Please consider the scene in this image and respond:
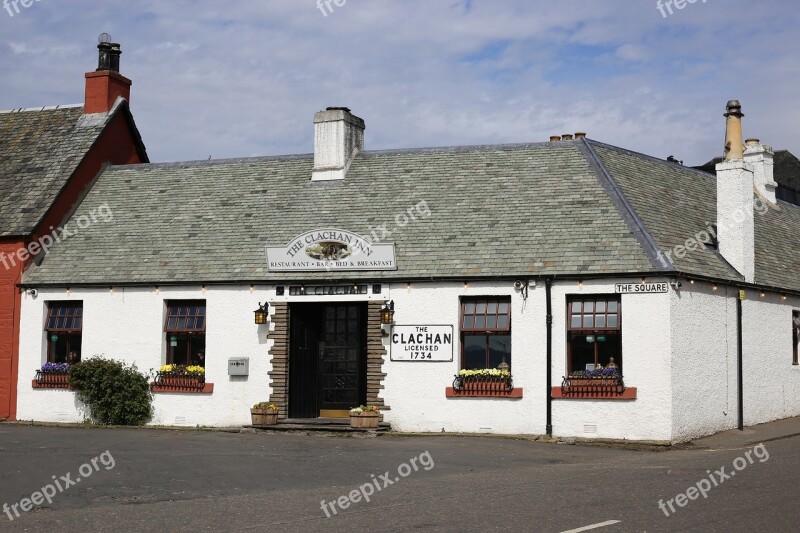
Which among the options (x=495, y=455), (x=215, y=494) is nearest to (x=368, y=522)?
(x=215, y=494)

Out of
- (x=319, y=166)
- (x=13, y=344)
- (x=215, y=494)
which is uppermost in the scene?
(x=319, y=166)

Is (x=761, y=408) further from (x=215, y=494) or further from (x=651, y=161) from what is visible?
(x=215, y=494)

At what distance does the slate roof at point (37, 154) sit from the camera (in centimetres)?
2411

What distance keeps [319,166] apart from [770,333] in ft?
36.2

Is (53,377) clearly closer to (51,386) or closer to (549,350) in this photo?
(51,386)

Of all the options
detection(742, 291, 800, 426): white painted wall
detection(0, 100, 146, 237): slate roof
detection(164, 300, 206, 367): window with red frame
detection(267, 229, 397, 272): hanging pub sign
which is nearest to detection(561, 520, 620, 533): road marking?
detection(267, 229, 397, 272): hanging pub sign

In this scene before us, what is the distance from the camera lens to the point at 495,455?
16.7m

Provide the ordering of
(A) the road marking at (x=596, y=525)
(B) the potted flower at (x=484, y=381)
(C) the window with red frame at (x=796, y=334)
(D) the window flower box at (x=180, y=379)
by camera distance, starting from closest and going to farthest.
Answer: (A) the road marking at (x=596, y=525), (B) the potted flower at (x=484, y=381), (D) the window flower box at (x=180, y=379), (C) the window with red frame at (x=796, y=334)

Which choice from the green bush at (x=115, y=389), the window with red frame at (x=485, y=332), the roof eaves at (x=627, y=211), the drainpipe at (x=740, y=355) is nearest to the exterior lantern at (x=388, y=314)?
the window with red frame at (x=485, y=332)

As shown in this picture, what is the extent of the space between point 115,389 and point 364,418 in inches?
228

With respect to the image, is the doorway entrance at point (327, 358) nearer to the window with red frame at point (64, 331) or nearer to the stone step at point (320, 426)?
the stone step at point (320, 426)

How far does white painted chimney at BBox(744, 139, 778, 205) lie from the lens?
28844 millimetres

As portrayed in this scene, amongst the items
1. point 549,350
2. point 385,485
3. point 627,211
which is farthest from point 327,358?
point 385,485

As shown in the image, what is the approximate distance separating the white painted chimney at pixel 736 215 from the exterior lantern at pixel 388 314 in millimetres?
7320
